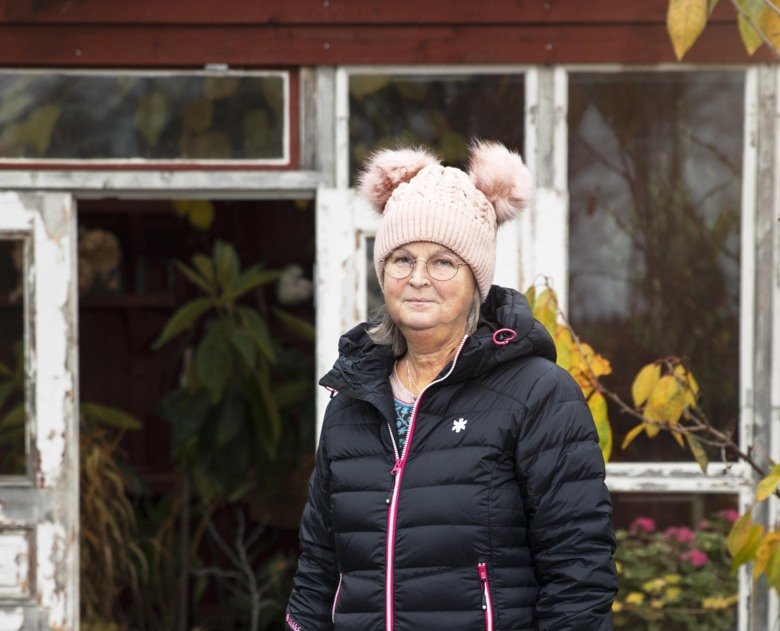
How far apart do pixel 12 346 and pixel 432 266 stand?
230cm

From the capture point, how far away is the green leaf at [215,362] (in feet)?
17.3

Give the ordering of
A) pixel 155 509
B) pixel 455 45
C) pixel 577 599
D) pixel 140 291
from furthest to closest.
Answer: pixel 140 291 → pixel 155 509 → pixel 455 45 → pixel 577 599

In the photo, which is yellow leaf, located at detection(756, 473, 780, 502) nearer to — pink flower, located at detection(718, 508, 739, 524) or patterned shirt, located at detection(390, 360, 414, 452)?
pink flower, located at detection(718, 508, 739, 524)

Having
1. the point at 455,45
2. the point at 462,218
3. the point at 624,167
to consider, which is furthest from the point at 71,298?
the point at 462,218

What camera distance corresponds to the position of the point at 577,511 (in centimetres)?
203

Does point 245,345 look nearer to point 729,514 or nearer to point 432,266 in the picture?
point 729,514

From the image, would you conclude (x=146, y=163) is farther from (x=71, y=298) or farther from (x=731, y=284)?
(x=731, y=284)

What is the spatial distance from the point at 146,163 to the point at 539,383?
214 centimetres

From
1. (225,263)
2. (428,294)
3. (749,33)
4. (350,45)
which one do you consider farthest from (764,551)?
(225,263)

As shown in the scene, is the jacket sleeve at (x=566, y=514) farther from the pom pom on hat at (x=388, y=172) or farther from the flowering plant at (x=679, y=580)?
the flowering plant at (x=679, y=580)

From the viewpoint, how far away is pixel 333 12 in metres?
3.92

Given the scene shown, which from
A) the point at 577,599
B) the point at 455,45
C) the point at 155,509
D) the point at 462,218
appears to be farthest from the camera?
the point at 155,509

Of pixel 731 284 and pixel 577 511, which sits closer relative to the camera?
pixel 577 511

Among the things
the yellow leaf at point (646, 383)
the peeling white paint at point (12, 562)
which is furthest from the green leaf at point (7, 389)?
the yellow leaf at point (646, 383)
